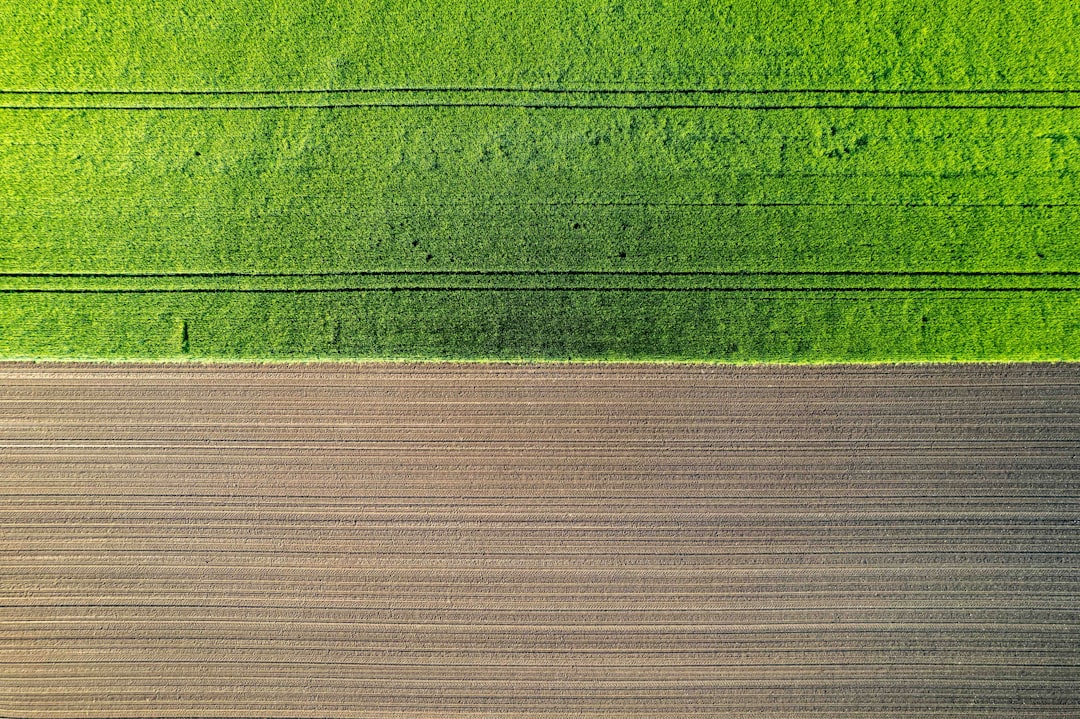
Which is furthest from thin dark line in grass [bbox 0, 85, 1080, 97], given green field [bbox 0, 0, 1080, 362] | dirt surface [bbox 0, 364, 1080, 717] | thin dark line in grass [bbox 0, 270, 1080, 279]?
dirt surface [bbox 0, 364, 1080, 717]

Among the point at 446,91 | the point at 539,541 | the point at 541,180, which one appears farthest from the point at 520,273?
the point at 539,541

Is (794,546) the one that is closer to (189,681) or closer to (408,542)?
(408,542)

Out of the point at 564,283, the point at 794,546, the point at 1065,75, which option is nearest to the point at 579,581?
the point at 794,546

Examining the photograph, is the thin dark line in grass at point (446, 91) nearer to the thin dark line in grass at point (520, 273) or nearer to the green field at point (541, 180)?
the green field at point (541, 180)

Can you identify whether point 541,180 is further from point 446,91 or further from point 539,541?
point 539,541

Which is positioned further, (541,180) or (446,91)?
(446,91)

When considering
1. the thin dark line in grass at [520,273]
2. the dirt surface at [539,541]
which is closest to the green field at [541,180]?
the thin dark line in grass at [520,273]

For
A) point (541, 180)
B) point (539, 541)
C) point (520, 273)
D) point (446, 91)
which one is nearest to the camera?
point (539, 541)

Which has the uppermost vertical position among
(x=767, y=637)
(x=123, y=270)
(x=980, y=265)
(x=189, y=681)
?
(x=980, y=265)
